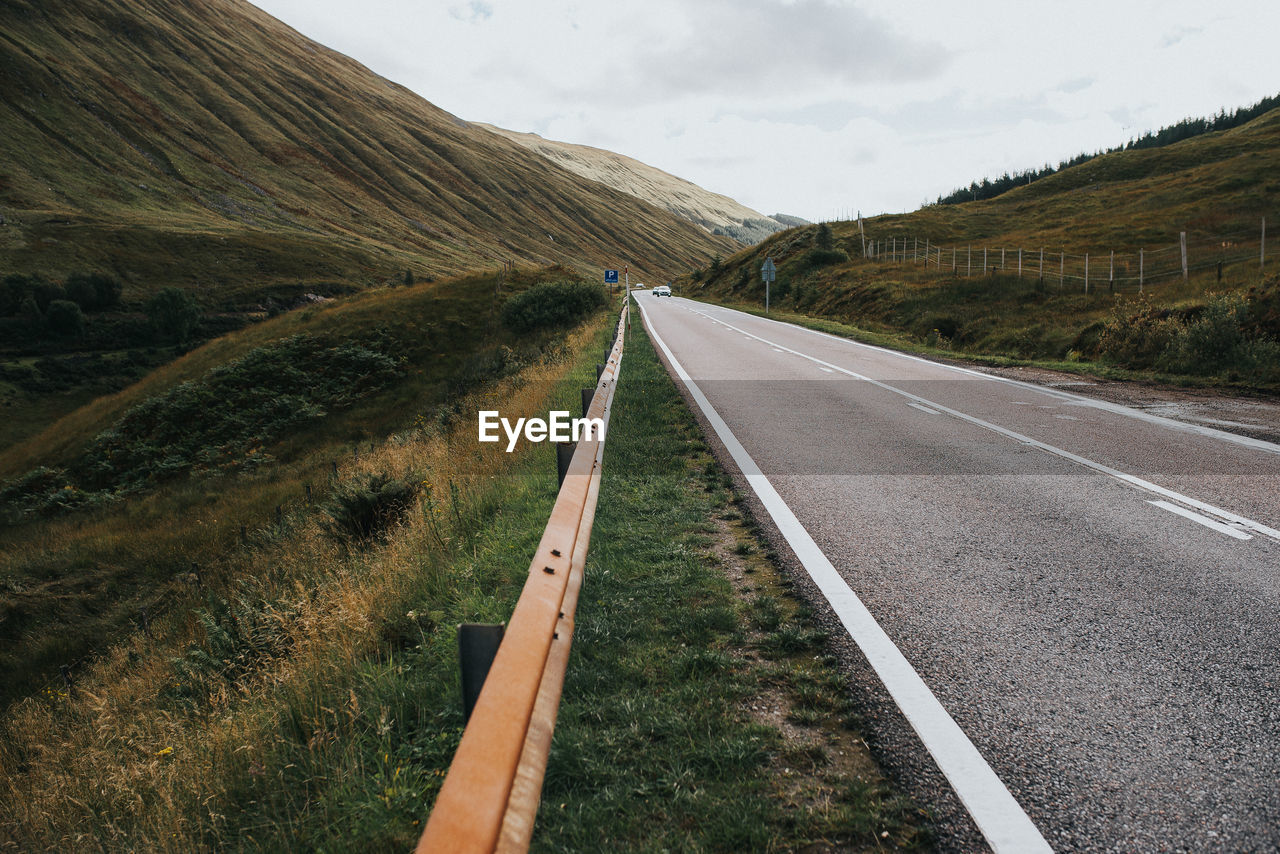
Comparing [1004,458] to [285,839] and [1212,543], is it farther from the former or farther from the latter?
[285,839]

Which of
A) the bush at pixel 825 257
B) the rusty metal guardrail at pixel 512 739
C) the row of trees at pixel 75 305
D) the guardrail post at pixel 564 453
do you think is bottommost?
the rusty metal guardrail at pixel 512 739

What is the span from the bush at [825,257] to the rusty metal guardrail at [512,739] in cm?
5399

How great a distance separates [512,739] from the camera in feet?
4.87

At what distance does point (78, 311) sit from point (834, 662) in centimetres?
7169

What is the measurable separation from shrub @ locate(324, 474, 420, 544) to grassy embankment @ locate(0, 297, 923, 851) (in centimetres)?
181

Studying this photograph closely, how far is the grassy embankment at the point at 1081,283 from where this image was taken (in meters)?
12.5

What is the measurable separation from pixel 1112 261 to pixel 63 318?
72.0 m

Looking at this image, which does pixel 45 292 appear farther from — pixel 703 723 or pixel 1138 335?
pixel 703 723

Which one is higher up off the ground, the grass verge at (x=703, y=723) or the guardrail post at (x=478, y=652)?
the guardrail post at (x=478, y=652)

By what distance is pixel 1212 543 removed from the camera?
427 cm

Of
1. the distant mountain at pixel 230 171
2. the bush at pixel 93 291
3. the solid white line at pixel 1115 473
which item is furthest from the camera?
the distant mountain at pixel 230 171

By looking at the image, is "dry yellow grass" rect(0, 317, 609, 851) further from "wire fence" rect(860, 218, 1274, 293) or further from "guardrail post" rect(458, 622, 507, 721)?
"wire fence" rect(860, 218, 1274, 293)

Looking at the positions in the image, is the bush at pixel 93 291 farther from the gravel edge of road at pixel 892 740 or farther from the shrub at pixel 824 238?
the gravel edge of road at pixel 892 740

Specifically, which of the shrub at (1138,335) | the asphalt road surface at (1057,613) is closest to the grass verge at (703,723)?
Result: the asphalt road surface at (1057,613)
